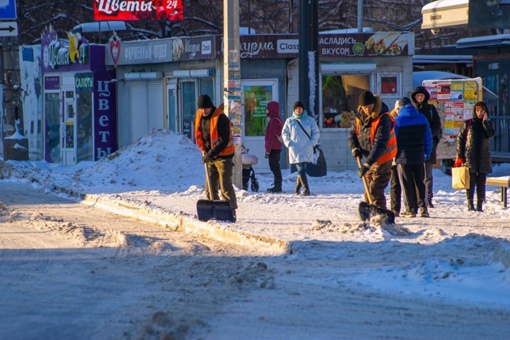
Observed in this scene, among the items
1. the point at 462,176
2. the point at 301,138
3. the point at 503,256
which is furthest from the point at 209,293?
the point at 301,138

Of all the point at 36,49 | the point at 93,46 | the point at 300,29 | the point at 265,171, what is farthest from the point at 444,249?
the point at 36,49

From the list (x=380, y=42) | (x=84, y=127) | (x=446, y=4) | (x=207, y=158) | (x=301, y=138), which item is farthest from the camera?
(x=84, y=127)

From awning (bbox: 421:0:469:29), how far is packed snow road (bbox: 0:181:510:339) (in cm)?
450

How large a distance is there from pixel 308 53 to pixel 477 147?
741cm

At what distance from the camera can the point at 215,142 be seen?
13.8 metres

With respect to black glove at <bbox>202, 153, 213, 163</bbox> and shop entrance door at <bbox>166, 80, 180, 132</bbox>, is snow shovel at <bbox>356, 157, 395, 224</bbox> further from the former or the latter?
shop entrance door at <bbox>166, 80, 180, 132</bbox>

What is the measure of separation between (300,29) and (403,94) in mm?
4295

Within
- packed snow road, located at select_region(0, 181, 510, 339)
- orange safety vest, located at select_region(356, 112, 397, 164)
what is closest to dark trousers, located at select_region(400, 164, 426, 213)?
orange safety vest, located at select_region(356, 112, 397, 164)

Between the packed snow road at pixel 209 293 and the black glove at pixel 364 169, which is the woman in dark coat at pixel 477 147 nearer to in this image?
the black glove at pixel 364 169

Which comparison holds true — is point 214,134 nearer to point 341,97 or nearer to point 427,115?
point 427,115

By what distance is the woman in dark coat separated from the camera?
49.5 feet

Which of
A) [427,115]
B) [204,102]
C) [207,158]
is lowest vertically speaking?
[207,158]

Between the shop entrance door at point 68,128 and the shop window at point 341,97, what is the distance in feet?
29.0

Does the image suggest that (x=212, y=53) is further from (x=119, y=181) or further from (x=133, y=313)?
(x=133, y=313)
